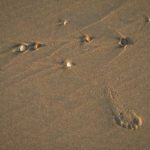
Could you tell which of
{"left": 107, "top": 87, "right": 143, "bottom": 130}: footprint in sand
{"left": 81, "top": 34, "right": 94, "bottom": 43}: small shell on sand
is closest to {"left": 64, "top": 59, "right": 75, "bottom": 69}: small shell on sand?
{"left": 81, "top": 34, "right": 94, "bottom": 43}: small shell on sand

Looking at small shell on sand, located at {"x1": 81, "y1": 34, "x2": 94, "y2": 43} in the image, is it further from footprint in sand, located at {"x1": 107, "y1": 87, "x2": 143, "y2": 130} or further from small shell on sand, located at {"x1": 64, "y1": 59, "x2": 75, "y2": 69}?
footprint in sand, located at {"x1": 107, "y1": 87, "x2": 143, "y2": 130}

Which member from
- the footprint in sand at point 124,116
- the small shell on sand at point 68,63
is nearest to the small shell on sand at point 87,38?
the small shell on sand at point 68,63

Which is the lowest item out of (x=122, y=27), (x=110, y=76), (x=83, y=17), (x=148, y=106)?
(x=148, y=106)

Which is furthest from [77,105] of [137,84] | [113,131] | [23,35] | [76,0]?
[76,0]

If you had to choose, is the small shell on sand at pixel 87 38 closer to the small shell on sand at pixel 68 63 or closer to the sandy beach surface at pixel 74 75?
the sandy beach surface at pixel 74 75

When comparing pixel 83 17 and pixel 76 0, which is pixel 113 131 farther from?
pixel 76 0
